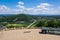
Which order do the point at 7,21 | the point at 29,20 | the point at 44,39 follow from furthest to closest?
1. the point at 29,20
2. the point at 7,21
3. the point at 44,39

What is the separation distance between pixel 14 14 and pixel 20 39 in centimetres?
1144

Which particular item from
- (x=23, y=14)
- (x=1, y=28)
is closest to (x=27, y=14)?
(x=23, y=14)

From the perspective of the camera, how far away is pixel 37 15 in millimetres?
20703

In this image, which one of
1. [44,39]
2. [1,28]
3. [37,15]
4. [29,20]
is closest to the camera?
[44,39]

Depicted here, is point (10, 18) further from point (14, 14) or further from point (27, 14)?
point (27, 14)

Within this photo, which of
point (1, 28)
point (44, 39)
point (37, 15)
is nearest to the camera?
point (44, 39)

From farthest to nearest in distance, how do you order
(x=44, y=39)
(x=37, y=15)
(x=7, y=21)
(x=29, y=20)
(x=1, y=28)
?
(x=37, y=15)
(x=29, y=20)
(x=7, y=21)
(x=1, y=28)
(x=44, y=39)

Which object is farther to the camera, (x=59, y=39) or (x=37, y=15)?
(x=37, y=15)

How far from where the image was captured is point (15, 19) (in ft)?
60.8

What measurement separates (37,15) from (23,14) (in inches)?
112

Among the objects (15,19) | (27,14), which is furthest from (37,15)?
(15,19)

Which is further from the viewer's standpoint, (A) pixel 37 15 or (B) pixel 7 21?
(A) pixel 37 15

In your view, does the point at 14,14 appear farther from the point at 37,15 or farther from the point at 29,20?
the point at 37,15

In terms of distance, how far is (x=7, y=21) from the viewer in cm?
1736
